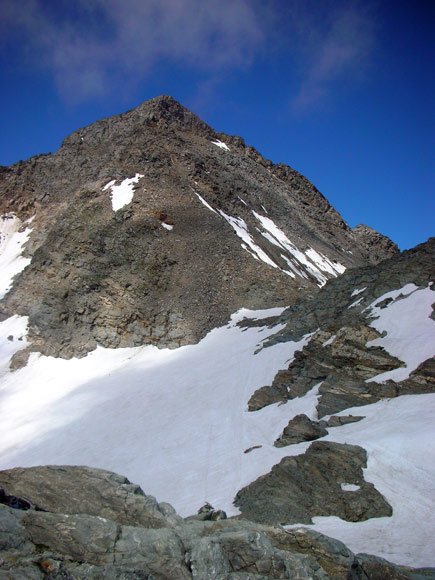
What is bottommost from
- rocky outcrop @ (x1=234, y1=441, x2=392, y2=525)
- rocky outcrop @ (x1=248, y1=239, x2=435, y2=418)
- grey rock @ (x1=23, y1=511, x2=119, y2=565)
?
rocky outcrop @ (x1=234, y1=441, x2=392, y2=525)

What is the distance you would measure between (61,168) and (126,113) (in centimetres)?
1311

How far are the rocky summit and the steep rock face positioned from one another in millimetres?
214

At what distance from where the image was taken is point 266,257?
47.3 meters

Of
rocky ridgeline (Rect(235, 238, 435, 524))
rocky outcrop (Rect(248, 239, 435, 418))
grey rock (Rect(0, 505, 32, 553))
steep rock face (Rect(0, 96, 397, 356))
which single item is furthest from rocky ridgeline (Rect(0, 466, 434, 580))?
steep rock face (Rect(0, 96, 397, 356))

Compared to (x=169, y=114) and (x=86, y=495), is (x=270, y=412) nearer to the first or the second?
(x=86, y=495)

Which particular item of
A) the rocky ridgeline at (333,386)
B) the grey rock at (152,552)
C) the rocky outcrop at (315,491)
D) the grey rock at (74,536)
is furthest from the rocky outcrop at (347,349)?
the grey rock at (74,536)

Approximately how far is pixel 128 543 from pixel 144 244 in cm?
3681

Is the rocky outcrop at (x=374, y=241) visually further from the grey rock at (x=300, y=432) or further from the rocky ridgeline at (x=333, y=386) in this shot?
the grey rock at (x=300, y=432)

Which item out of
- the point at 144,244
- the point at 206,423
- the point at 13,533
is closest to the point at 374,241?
the point at 144,244

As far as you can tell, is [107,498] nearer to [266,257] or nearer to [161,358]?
[161,358]

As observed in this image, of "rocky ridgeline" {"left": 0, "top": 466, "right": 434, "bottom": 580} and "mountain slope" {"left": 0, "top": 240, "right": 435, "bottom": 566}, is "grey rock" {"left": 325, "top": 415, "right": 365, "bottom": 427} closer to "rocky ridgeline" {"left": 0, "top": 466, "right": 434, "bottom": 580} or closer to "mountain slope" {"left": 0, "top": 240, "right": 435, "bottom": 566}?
"mountain slope" {"left": 0, "top": 240, "right": 435, "bottom": 566}

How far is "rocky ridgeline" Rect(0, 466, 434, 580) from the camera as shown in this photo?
5.84 m

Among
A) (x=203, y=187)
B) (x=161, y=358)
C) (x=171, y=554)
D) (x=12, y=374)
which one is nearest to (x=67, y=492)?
(x=171, y=554)

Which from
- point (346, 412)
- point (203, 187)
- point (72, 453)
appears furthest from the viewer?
point (203, 187)
